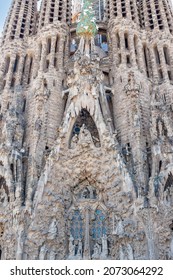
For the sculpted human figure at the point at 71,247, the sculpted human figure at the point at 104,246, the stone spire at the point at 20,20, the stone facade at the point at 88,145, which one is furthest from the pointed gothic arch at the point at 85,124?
the stone spire at the point at 20,20

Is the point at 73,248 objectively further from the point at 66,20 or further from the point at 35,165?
the point at 66,20

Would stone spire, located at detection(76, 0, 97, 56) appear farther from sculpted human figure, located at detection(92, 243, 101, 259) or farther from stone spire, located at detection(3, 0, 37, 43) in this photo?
sculpted human figure, located at detection(92, 243, 101, 259)

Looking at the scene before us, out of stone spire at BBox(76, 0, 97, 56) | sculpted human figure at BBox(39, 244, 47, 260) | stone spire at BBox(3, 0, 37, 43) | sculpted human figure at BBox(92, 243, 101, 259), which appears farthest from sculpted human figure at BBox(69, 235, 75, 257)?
stone spire at BBox(3, 0, 37, 43)

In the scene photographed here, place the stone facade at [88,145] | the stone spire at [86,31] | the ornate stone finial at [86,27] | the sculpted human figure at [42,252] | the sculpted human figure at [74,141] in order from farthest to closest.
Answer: the ornate stone finial at [86,27] < the stone spire at [86,31] < the sculpted human figure at [74,141] < the stone facade at [88,145] < the sculpted human figure at [42,252]

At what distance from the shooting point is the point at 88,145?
1495 cm

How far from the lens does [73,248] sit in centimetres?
1341

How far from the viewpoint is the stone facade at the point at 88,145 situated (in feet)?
42.3

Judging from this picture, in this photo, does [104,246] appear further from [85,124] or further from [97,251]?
[85,124]

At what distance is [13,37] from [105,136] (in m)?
10.6

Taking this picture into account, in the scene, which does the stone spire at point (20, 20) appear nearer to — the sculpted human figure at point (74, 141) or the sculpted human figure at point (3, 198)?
the sculpted human figure at point (74, 141)

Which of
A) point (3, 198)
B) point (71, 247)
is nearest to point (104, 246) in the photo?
point (71, 247)

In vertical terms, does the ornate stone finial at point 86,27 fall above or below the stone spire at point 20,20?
below

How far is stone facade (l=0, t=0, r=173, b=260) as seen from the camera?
12.9 meters
